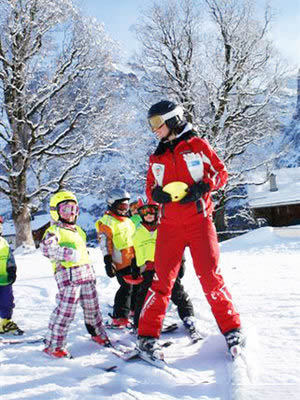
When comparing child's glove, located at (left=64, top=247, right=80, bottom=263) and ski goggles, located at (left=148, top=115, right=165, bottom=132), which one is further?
child's glove, located at (left=64, top=247, right=80, bottom=263)

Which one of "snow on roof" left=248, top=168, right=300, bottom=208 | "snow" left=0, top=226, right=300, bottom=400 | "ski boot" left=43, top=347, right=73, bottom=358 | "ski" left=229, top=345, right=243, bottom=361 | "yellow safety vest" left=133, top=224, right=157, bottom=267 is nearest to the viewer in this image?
"snow" left=0, top=226, right=300, bottom=400

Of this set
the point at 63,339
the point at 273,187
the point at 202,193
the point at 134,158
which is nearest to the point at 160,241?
the point at 202,193

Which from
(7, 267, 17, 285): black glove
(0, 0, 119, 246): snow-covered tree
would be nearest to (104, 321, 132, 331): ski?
(7, 267, 17, 285): black glove

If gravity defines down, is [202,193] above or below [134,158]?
below

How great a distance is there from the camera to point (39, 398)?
2.20 metres

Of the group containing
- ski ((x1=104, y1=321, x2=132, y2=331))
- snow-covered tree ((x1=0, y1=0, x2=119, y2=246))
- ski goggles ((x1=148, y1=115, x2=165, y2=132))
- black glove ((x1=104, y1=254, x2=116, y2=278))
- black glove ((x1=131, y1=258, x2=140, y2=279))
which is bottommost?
ski ((x1=104, y1=321, x2=132, y2=331))

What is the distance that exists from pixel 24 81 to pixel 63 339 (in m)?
11.0

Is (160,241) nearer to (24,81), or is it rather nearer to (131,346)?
(131,346)

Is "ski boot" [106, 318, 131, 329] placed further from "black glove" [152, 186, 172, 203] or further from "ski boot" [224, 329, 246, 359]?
"black glove" [152, 186, 172, 203]

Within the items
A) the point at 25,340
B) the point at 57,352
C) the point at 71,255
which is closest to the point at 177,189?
the point at 71,255

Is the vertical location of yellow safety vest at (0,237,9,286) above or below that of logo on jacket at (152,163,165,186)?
below

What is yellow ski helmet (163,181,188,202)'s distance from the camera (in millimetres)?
2922

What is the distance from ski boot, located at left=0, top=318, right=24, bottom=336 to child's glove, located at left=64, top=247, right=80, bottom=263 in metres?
1.30

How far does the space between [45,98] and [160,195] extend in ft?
35.8
